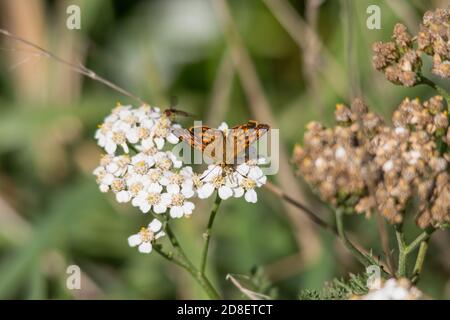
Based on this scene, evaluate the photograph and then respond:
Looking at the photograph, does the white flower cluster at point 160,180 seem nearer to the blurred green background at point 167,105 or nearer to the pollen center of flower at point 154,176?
the pollen center of flower at point 154,176

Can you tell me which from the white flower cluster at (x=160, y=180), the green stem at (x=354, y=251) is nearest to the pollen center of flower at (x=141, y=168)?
the white flower cluster at (x=160, y=180)

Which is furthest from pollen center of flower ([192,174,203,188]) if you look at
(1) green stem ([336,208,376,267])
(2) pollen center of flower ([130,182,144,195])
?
(1) green stem ([336,208,376,267])

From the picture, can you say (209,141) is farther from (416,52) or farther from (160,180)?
(416,52)
